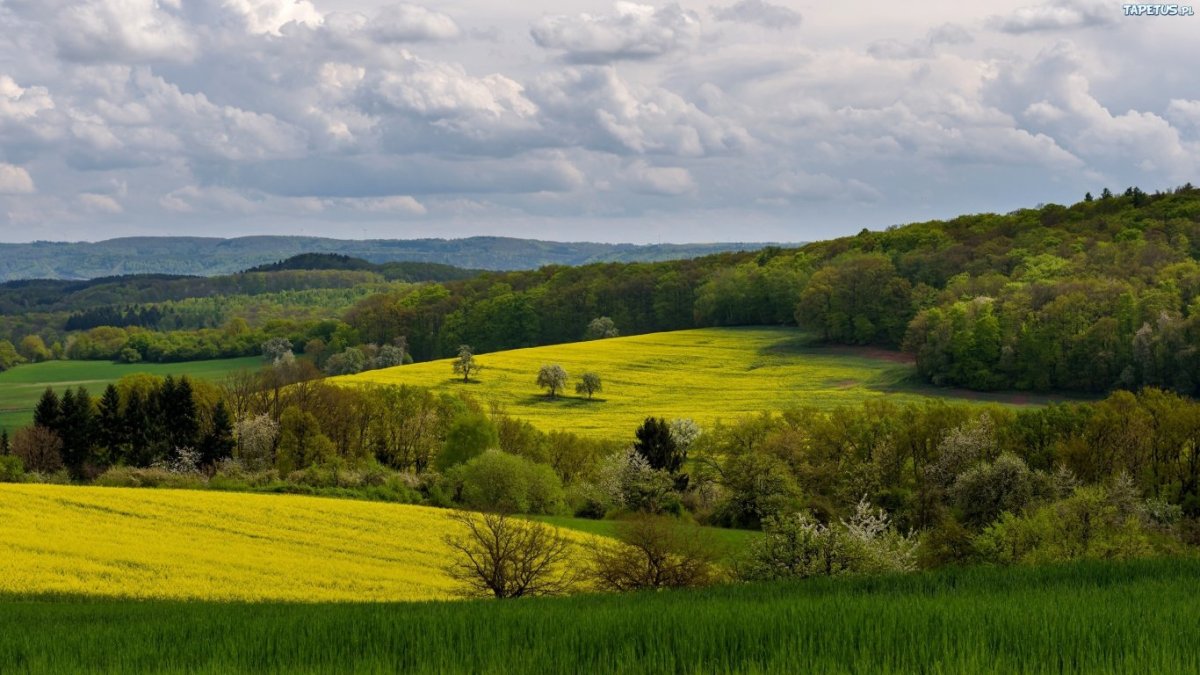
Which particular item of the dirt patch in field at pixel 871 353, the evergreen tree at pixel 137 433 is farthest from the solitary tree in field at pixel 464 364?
the evergreen tree at pixel 137 433

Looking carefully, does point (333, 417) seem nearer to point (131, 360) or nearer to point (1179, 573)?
point (1179, 573)

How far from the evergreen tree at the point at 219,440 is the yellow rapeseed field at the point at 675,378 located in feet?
84.5

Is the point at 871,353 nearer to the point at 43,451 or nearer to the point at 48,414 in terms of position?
the point at 48,414

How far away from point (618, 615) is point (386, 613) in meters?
3.25

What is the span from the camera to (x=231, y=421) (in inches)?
3019

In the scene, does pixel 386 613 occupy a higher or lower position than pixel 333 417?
higher

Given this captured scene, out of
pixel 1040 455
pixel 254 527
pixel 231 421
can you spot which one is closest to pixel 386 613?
pixel 254 527

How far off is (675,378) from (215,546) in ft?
260

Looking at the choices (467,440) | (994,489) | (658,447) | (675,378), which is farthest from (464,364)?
(994,489)

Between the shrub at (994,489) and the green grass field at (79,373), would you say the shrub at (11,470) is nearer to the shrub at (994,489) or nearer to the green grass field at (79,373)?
the shrub at (994,489)

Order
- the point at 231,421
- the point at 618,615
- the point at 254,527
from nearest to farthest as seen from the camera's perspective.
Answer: the point at 618,615 < the point at 254,527 < the point at 231,421

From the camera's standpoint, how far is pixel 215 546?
3881 centimetres

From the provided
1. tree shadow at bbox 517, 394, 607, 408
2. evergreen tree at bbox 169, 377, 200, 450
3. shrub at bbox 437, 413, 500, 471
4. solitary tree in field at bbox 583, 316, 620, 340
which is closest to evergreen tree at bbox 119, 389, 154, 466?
evergreen tree at bbox 169, 377, 200, 450

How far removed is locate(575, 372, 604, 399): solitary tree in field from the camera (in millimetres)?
107938
